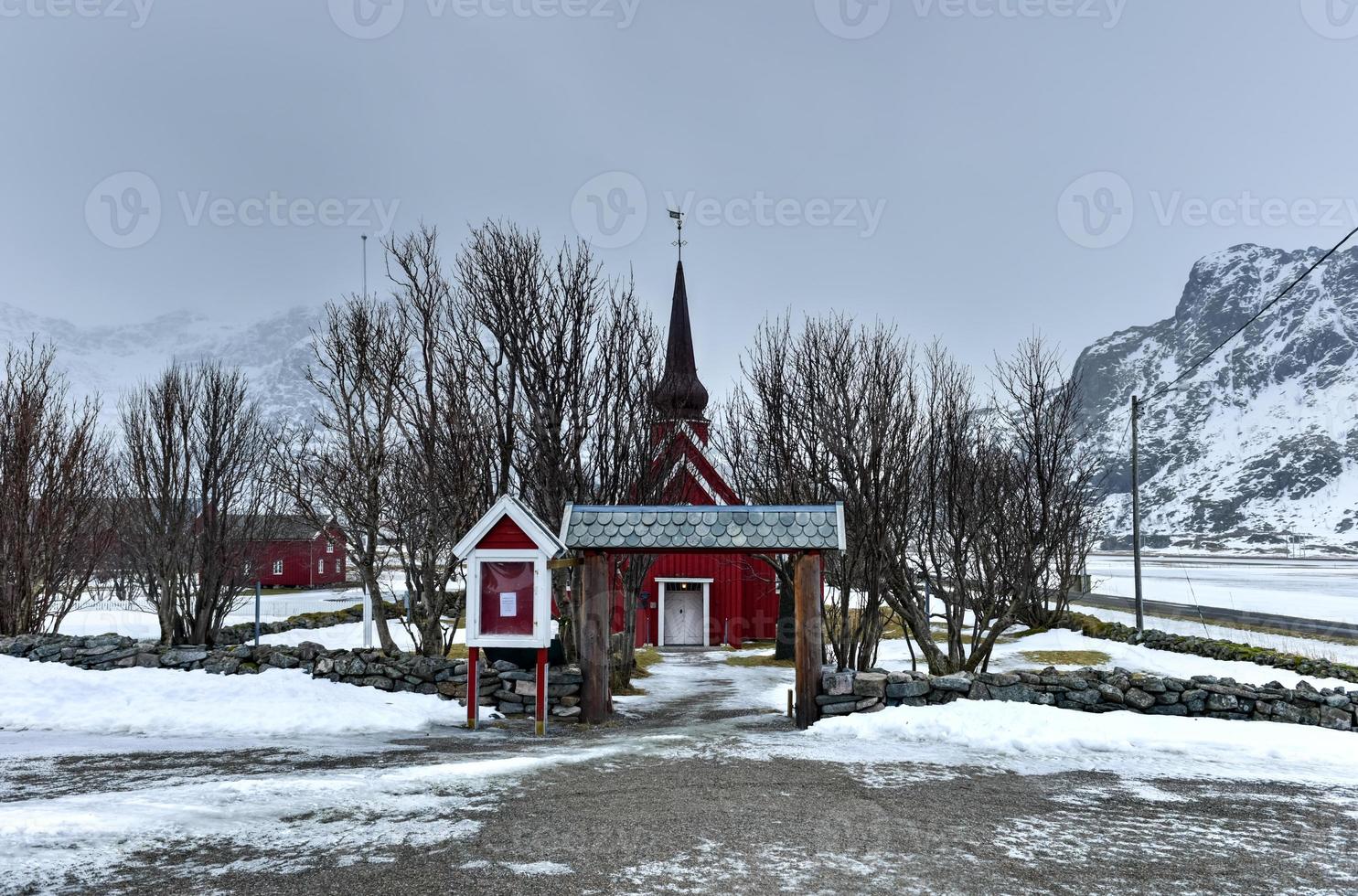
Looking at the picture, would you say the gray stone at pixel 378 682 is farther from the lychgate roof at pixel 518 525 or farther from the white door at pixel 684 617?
the white door at pixel 684 617

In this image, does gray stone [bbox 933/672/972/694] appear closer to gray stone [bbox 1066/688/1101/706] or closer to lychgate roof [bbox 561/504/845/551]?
A: gray stone [bbox 1066/688/1101/706]

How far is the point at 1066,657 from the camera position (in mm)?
22078

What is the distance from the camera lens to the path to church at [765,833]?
5.47m

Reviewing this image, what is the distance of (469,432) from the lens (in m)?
16.6

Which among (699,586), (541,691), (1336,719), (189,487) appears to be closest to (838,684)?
(541,691)

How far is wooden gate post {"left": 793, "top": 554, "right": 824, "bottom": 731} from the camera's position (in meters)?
11.7

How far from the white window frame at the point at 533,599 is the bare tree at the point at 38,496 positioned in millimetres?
10490

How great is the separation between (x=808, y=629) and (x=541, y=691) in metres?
3.75

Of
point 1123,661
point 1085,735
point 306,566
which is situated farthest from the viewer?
point 306,566

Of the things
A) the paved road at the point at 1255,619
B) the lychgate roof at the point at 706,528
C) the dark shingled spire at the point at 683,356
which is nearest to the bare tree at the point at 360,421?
the lychgate roof at the point at 706,528

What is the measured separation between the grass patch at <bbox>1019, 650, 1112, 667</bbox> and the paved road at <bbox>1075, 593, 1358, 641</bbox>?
684 centimetres

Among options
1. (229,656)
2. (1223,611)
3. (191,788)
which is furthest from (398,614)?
(1223,611)

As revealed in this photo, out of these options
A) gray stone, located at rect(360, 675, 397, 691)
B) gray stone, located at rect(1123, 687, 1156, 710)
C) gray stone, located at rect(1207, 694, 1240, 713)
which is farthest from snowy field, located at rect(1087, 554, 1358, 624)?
gray stone, located at rect(360, 675, 397, 691)

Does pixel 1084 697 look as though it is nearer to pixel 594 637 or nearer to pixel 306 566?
pixel 594 637
